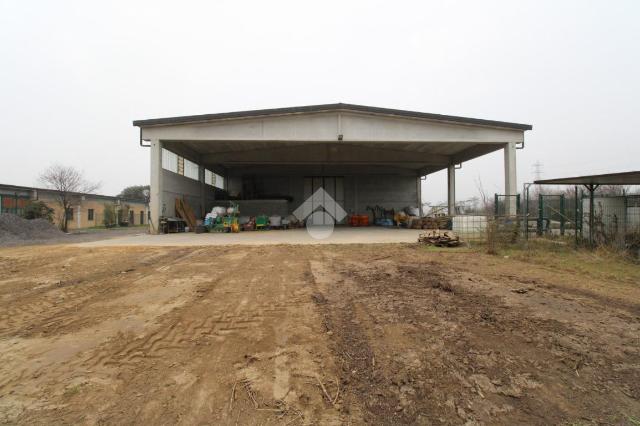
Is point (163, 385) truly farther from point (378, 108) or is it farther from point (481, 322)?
point (378, 108)

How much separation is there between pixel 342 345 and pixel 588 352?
2469 millimetres

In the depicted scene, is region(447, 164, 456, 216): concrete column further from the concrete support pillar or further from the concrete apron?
the concrete support pillar

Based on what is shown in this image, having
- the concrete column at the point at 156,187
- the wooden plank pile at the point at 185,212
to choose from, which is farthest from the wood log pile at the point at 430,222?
the concrete column at the point at 156,187

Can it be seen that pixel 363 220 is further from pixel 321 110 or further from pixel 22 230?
pixel 22 230

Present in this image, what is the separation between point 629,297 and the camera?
4781mm

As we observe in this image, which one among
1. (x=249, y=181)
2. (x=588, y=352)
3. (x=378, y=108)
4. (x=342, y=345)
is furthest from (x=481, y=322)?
(x=249, y=181)

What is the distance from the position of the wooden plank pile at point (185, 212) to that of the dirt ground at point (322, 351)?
13.4 meters

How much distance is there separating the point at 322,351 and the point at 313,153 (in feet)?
68.5

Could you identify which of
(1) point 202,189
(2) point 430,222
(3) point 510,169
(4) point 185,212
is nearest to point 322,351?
Result: (4) point 185,212

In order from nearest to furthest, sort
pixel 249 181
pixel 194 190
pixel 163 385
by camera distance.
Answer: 1. pixel 163 385
2. pixel 194 190
3. pixel 249 181

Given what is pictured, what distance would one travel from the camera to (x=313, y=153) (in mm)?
23016

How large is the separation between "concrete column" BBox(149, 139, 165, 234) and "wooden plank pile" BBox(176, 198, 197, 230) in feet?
6.80

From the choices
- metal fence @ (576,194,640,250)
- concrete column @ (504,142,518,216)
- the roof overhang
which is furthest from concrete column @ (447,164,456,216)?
metal fence @ (576,194,640,250)

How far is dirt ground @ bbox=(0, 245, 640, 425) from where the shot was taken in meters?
2.24
